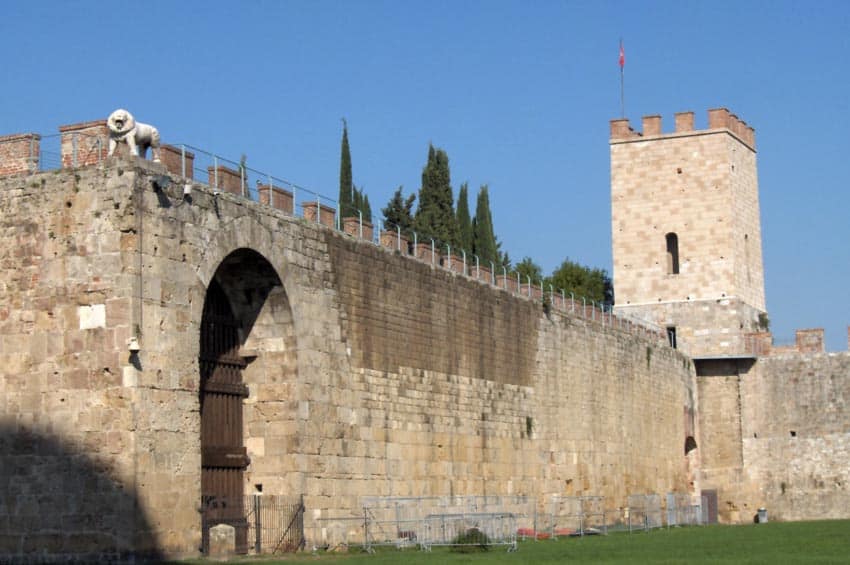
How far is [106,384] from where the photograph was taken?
2370 centimetres

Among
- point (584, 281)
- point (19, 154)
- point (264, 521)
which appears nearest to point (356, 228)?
point (264, 521)

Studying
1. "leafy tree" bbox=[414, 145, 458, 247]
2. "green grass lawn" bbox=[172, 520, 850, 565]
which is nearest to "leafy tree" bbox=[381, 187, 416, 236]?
"leafy tree" bbox=[414, 145, 458, 247]

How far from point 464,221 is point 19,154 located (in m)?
42.3

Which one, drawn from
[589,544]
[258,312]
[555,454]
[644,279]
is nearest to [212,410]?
[258,312]

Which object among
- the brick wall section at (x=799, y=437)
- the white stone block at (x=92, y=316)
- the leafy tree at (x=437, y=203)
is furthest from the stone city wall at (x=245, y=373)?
the leafy tree at (x=437, y=203)

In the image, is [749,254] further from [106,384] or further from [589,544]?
[106,384]

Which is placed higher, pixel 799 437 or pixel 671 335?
pixel 671 335

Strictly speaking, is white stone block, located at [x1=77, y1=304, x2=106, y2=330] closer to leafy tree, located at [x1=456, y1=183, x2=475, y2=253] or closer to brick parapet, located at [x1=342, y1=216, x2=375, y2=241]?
brick parapet, located at [x1=342, y1=216, x2=375, y2=241]

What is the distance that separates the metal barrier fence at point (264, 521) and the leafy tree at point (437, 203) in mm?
34839

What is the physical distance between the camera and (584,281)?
80.2m

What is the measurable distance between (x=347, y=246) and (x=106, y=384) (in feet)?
28.7

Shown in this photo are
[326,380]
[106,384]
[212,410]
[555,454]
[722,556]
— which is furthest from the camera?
[555,454]

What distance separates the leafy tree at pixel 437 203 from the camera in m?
62.8

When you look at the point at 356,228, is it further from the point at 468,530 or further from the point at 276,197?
the point at 468,530
